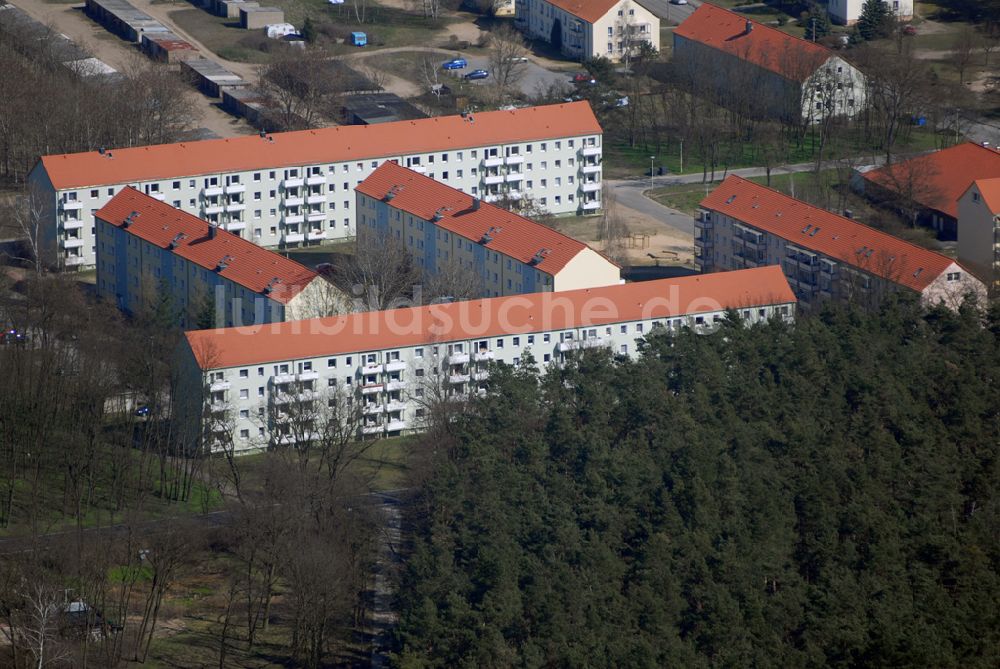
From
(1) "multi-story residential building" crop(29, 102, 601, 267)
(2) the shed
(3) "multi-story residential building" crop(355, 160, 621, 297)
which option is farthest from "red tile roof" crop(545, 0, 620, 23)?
(3) "multi-story residential building" crop(355, 160, 621, 297)

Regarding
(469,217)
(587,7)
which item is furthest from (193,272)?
(587,7)

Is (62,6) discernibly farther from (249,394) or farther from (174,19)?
(249,394)

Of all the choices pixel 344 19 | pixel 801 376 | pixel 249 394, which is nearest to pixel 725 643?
pixel 801 376

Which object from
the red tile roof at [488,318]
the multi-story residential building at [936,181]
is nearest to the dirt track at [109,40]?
the multi-story residential building at [936,181]

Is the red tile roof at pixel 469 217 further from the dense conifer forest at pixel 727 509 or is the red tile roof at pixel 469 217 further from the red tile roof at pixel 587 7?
the red tile roof at pixel 587 7

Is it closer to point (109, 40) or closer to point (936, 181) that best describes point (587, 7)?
point (109, 40)

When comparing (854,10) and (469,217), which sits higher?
(469,217)

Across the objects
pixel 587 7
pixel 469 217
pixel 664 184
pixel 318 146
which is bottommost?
pixel 664 184
